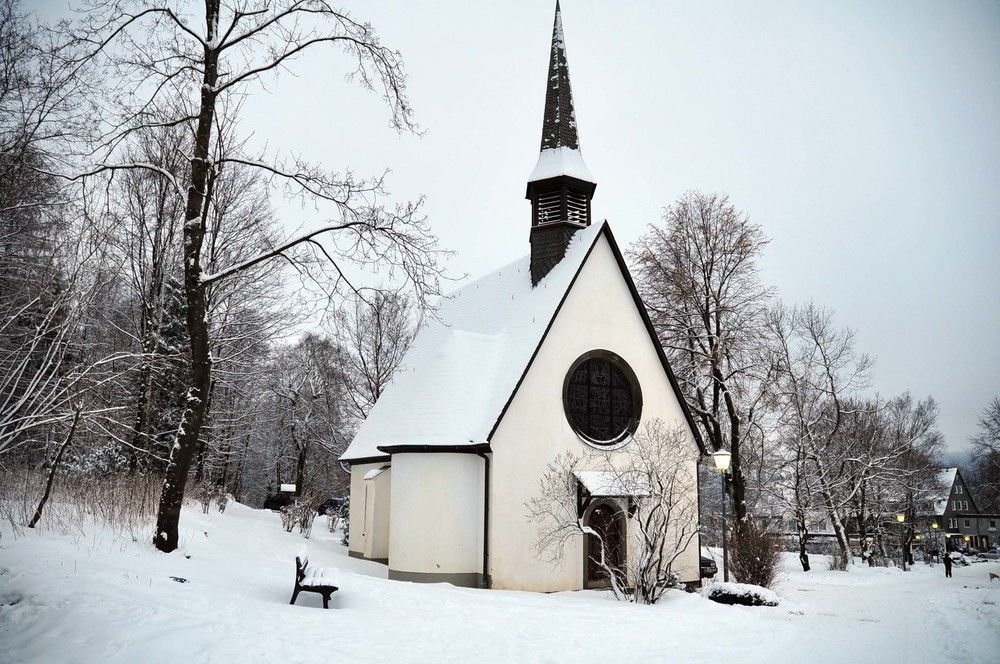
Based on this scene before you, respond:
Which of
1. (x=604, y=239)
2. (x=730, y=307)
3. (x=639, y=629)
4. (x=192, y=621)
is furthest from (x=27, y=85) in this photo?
(x=730, y=307)

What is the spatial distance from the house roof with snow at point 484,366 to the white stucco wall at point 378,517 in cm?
80

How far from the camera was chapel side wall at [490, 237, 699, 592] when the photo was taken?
1512 centimetres

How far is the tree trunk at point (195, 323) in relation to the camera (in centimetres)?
969

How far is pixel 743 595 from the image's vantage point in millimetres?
12305

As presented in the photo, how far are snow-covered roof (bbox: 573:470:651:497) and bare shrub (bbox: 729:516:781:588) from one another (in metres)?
3.56

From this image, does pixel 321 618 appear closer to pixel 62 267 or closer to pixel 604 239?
pixel 62 267

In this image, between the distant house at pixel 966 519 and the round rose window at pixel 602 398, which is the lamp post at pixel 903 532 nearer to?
the round rose window at pixel 602 398

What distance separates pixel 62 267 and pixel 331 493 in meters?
42.1

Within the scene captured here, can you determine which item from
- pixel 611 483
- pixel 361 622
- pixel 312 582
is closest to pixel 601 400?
pixel 611 483

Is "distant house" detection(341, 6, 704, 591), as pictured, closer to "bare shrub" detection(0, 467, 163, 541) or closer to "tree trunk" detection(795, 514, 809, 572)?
"bare shrub" detection(0, 467, 163, 541)

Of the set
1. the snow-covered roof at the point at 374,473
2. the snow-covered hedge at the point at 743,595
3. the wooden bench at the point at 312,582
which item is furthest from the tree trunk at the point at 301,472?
the wooden bench at the point at 312,582

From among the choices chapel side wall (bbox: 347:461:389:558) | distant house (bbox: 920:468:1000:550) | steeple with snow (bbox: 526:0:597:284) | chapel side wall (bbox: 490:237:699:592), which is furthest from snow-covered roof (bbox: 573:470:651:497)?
distant house (bbox: 920:468:1000:550)

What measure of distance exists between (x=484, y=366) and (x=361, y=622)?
32.0 feet

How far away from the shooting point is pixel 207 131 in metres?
10.4
